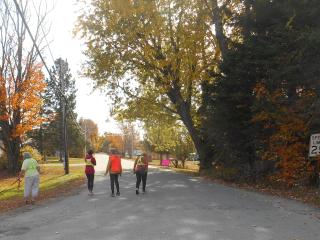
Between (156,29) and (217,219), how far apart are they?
71.4 feet

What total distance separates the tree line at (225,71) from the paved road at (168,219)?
373 cm

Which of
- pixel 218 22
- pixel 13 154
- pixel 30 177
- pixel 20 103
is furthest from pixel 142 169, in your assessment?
pixel 13 154

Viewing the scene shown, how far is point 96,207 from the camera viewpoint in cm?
1434

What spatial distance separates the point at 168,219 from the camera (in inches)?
441

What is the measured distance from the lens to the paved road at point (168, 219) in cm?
948

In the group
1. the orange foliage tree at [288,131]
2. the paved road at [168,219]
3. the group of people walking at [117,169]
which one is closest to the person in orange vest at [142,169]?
the group of people walking at [117,169]

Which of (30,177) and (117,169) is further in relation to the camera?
(117,169)

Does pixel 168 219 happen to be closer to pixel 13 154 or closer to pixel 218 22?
pixel 218 22

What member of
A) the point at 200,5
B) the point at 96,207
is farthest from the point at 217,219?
the point at 200,5

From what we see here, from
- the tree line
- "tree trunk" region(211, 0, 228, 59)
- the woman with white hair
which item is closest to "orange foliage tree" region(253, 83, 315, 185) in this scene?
the tree line

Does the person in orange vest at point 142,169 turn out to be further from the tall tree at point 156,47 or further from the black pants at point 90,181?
the tall tree at point 156,47

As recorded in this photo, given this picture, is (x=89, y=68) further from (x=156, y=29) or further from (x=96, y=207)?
(x=96, y=207)

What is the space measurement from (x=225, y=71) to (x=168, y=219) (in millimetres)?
11128

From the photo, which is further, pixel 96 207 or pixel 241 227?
pixel 96 207
